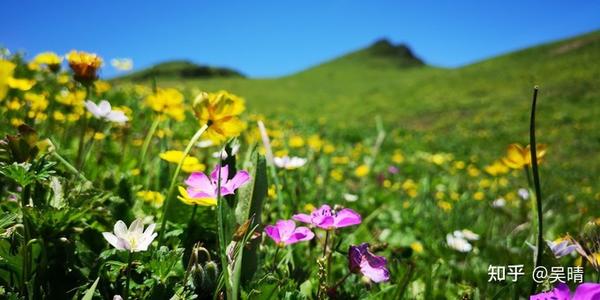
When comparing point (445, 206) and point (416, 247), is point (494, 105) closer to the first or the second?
point (445, 206)

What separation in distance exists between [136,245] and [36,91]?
2964mm

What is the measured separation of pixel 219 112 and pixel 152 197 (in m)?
0.45

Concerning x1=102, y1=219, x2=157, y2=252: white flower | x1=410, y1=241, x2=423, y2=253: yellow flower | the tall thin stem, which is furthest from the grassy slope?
x1=102, y1=219, x2=157, y2=252: white flower

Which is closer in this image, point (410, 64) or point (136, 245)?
point (136, 245)

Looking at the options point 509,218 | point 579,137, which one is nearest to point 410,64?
point 579,137

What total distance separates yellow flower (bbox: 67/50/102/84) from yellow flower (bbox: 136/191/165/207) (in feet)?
1.17

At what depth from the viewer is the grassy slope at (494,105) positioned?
29.5 feet

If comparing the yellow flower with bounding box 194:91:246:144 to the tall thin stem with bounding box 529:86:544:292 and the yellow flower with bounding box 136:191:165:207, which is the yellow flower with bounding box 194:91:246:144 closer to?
the yellow flower with bounding box 136:191:165:207

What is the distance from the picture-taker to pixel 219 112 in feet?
3.44

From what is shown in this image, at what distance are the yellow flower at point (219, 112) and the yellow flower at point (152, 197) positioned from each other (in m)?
0.39

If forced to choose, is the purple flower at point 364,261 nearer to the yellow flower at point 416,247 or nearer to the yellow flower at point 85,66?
the yellow flower at point 85,66

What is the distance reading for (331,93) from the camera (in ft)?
83.0

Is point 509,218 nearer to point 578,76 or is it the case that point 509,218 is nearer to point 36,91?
point 36,91

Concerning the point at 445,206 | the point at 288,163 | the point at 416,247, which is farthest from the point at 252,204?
the point at 445,206
